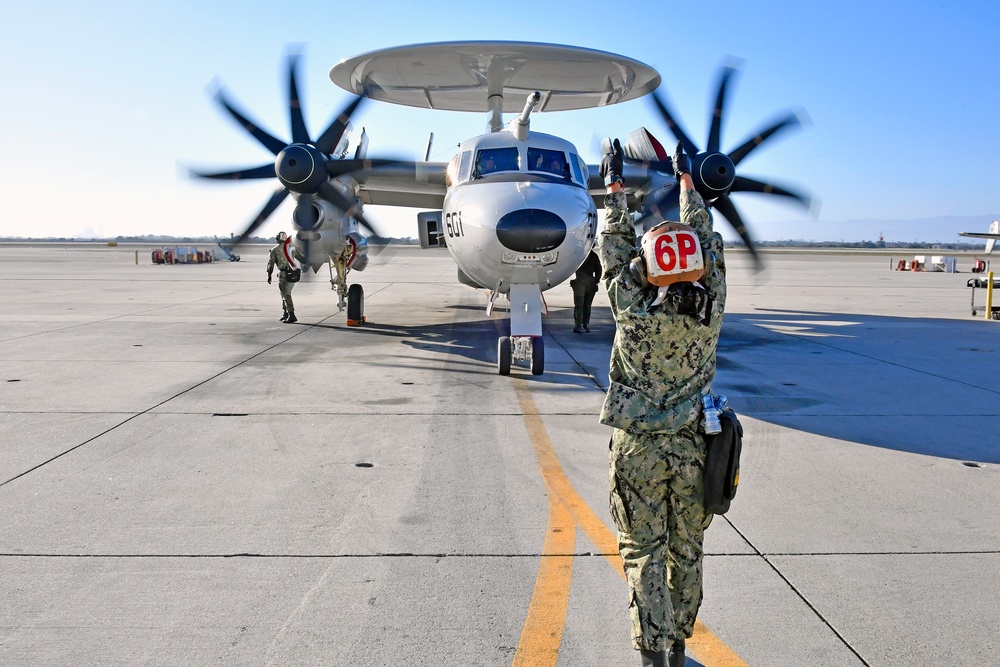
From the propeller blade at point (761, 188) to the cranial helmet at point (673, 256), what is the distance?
13572mm

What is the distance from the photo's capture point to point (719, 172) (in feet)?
49.8

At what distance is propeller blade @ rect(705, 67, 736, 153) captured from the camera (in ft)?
53.3

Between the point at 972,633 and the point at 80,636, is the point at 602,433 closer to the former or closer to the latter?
the point at 972,633

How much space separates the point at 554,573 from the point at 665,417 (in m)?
1.48

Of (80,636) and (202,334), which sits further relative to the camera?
(202,334)

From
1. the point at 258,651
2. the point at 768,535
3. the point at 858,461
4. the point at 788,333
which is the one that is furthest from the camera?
the point at 788,333

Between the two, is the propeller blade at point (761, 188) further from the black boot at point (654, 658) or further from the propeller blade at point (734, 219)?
the black boot at point (654, 658)

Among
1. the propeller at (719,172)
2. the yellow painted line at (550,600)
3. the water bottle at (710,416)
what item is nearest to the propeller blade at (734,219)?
the propeller at (719,172)

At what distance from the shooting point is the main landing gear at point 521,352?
11.1m

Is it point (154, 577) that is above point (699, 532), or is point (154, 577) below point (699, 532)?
below

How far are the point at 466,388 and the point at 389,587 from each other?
5.93 metres

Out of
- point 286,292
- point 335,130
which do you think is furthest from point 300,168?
point 286,292

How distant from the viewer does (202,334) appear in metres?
15.1

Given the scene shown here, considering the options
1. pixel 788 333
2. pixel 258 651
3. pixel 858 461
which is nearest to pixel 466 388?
pixel 858 461
